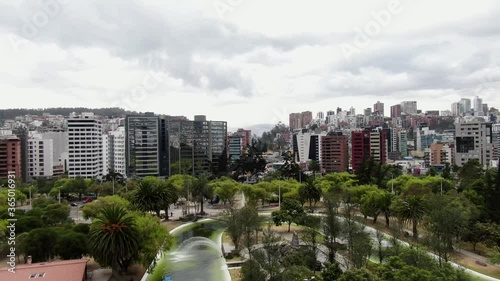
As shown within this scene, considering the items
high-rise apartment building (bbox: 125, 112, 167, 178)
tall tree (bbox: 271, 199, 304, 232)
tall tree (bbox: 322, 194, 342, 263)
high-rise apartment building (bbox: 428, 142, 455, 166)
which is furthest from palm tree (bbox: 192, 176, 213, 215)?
high-rise apartment building (bbox: 428, 142, 455, 166)

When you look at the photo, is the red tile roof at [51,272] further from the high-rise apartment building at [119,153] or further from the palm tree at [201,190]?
the high-rise apartment building at [119,153]

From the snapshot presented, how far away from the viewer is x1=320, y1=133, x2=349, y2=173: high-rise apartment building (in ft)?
345

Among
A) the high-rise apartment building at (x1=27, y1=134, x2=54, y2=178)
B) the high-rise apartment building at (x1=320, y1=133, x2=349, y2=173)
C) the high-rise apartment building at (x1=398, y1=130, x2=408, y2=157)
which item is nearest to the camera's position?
the high-rise apartment building at (x1=27, y1=134, x2=54, y2=178)

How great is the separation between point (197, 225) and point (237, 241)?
16.1 meters

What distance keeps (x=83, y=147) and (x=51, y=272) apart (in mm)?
79052

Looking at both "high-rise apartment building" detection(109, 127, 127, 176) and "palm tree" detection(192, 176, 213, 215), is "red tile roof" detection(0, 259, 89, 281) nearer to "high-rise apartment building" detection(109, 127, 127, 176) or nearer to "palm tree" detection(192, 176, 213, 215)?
"palm tree" detection(192, 176, 213, 215)

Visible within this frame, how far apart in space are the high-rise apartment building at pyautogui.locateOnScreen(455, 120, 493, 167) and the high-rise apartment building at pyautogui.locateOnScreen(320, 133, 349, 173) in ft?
90.6

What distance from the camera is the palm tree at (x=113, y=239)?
24688 millimetres

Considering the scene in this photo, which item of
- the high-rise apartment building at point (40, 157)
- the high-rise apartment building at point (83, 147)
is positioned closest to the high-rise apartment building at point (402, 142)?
the high-rise apartment building at point (83, 147)

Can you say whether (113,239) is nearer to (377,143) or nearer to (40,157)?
(40,157)

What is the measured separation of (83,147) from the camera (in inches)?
3819

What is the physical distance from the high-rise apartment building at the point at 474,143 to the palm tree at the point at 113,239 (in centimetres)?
9537

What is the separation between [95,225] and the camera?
26.3 m

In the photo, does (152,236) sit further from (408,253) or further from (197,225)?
(197,225)
